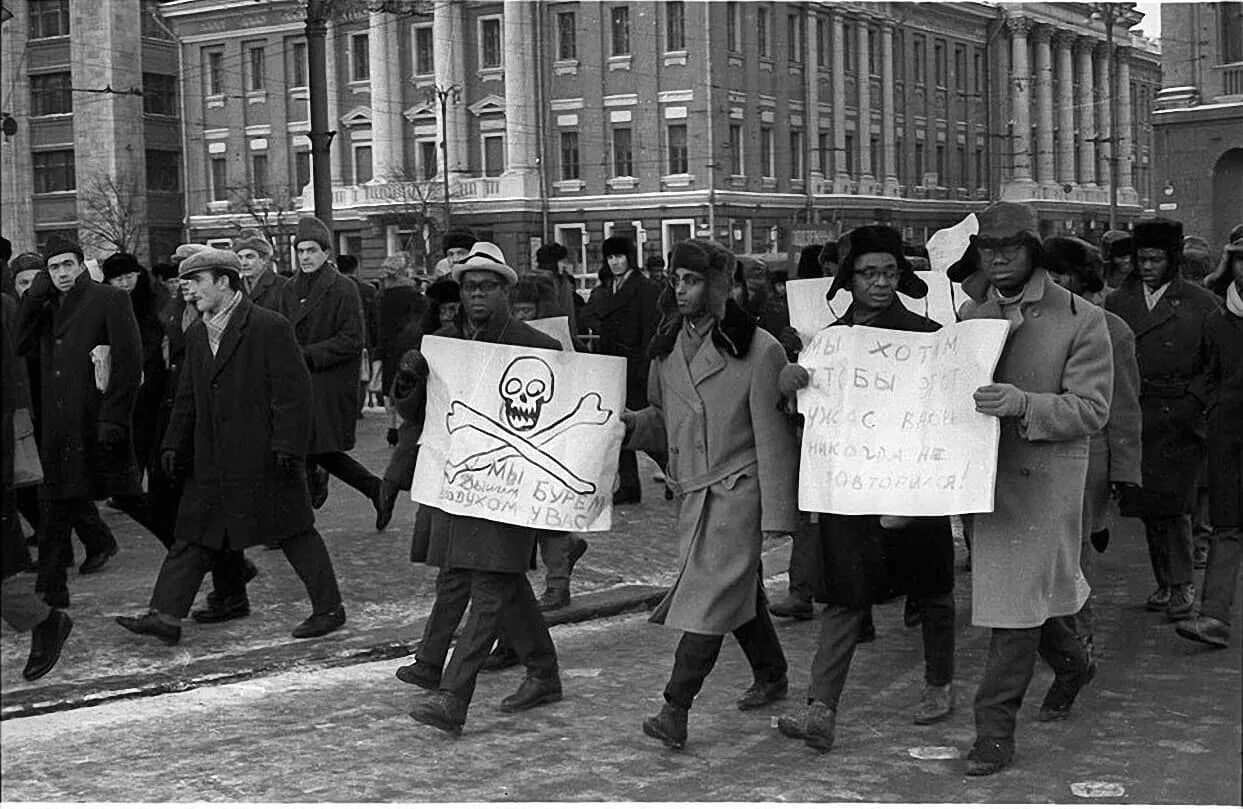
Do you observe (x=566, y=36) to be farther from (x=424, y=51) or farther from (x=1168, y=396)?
(x=1168, y=396)

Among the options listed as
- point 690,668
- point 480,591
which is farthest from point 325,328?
point 690,668

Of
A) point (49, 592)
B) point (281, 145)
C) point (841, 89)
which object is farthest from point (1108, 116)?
point (49, 592)

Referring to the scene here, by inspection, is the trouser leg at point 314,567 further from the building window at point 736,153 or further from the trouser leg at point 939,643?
the building window at point 736,153

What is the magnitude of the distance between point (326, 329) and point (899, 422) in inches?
202

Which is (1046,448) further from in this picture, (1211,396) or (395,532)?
(395,532)

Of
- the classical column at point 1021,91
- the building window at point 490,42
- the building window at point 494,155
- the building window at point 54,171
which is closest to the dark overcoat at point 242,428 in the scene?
the building window at point 54,171

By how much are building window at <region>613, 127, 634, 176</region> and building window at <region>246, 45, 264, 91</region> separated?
31.7ft

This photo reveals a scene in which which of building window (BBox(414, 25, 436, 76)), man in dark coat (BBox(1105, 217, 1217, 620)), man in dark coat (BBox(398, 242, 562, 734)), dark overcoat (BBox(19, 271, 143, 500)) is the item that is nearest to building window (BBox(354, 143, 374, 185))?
building window (BBox(414, 25, 436, 76))

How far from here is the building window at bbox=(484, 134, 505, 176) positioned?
173 feet

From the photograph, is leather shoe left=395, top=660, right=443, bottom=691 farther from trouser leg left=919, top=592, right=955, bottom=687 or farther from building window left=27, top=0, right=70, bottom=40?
building window left=27, top=0, right=70, bottom=40

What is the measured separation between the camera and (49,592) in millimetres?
9180

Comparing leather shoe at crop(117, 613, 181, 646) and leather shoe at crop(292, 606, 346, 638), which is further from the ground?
leather shoe at crop(117, 613, 181, 646)

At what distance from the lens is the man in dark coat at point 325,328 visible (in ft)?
34.2

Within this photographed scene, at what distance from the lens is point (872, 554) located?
6543 millimetres
